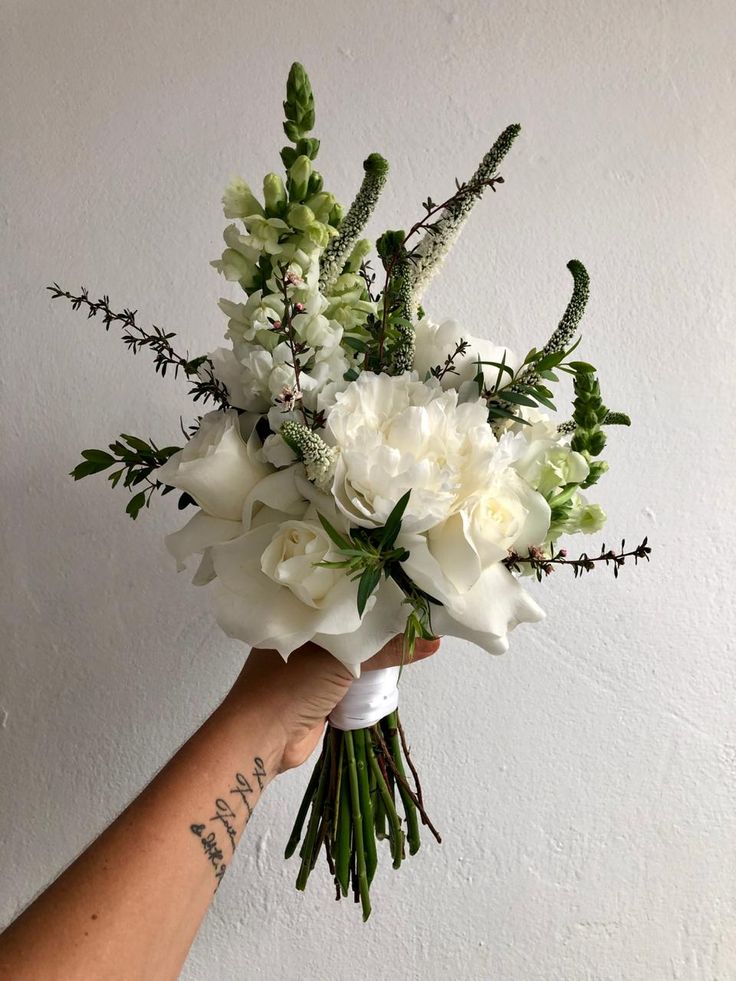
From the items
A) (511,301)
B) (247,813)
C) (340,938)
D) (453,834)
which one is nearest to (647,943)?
(453,834)

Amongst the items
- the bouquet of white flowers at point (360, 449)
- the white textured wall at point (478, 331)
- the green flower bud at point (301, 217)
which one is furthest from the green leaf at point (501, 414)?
the white textured wall at point (478, 331)

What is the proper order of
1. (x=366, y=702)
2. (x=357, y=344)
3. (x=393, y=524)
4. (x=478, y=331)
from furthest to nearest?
1. (x=478, y=331)
2. (x=366, y=702)
3. (x=357, y=344)
4. (x=393, y=524)

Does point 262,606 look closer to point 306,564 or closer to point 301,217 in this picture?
point 306,564

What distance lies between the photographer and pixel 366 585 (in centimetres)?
64

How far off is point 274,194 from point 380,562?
32 centimetres

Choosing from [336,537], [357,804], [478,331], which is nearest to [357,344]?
[336,537]

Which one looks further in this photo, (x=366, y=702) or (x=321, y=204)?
(x=366, y=702)

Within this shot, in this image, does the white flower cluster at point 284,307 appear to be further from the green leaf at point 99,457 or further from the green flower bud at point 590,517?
the green flower bud at point 590,517

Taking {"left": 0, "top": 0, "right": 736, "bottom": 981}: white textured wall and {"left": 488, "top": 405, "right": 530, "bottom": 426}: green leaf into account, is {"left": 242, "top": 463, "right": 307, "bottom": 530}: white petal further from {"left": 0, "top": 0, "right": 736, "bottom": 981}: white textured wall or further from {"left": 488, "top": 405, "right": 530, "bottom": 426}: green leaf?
{"left": 0, "top": 0, "right": 736, "bottom": 981}: white textured wall

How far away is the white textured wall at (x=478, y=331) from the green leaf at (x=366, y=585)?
48cm

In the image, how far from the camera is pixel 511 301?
110 centimetres

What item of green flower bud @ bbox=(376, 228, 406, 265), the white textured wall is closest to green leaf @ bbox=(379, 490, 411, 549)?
green flower bud @ bbox=(376, 228, 406, 265)

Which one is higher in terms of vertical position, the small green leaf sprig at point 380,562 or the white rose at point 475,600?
the white rose at point 475,600

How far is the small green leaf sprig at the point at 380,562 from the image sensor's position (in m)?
0.63
